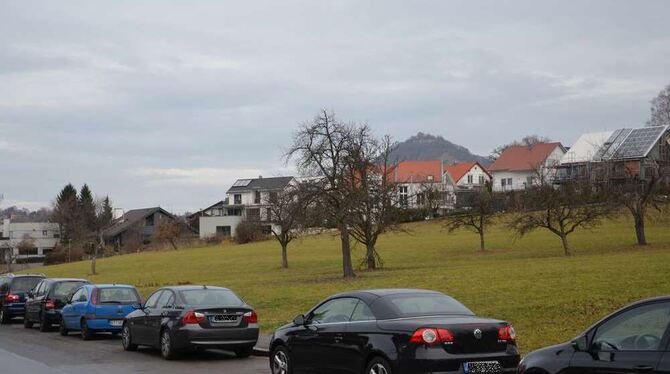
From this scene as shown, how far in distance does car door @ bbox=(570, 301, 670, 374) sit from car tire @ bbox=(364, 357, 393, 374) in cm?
265

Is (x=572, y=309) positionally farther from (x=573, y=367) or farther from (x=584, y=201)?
(x=584, y=201)

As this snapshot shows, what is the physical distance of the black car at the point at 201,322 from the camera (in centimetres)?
1517

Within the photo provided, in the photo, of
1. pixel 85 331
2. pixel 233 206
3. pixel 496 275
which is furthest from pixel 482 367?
pixel 233 206

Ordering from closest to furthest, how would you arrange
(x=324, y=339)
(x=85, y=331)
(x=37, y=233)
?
1. (x=324, y=339)
2. (x=85, y=331)
3. (x=37, y=233)

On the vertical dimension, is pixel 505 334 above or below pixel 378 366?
above

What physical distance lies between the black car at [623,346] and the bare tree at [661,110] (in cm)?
9730

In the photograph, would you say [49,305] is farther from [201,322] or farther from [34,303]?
[201,322]

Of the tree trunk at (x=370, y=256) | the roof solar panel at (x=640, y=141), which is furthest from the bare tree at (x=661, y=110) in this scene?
the tree trunk at (x=370, y=256)

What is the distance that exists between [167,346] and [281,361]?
428cm

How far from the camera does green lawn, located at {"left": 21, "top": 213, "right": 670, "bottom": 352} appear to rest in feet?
62.2

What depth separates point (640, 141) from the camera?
304 ft

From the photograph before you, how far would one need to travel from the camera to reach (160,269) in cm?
6216

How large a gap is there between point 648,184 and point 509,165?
69636 mm

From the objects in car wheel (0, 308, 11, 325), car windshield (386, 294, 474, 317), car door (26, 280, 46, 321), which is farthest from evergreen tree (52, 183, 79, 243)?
car windshield (386, 294, 474, 317)
